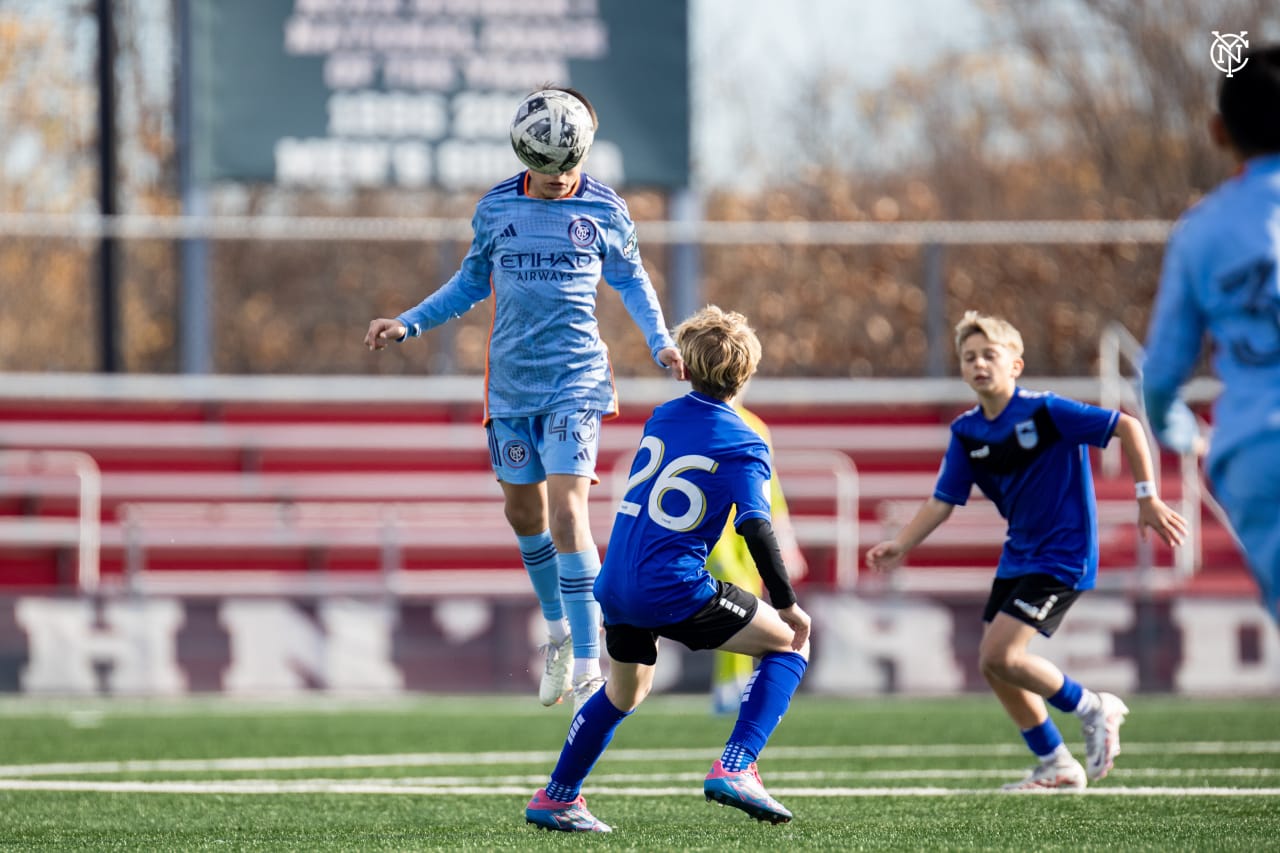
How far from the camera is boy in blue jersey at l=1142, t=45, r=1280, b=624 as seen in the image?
14.0ft

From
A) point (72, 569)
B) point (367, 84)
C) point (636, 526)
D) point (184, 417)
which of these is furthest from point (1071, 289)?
point (636, 526)

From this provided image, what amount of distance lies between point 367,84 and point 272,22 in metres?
0.95

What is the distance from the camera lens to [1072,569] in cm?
705

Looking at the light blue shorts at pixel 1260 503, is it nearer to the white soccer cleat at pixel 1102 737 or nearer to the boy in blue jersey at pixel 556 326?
the boy in blue jersey at pixel 556 326

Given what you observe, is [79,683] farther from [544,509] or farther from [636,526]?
[636,526]

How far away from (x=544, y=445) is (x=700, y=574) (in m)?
1.11

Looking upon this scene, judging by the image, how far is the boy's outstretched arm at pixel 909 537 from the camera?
6.73 metres

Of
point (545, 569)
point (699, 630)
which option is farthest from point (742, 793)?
point (545, 569)

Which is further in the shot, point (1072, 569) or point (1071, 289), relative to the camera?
point (1071, 289)

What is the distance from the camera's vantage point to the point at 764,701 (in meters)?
5.68

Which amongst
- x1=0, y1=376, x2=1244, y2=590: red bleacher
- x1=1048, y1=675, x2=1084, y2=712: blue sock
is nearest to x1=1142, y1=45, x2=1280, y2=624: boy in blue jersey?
x1=1048, y1=675, x2=1084, y2=712: blue sock

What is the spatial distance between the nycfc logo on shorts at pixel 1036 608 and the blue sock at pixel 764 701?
1523mm

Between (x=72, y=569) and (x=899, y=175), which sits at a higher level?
(x=899, y=175)

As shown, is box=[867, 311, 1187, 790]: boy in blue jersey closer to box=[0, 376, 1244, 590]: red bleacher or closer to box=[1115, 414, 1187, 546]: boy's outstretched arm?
box=[1115, 414, 1187, 546]: boy's outstretched arm
